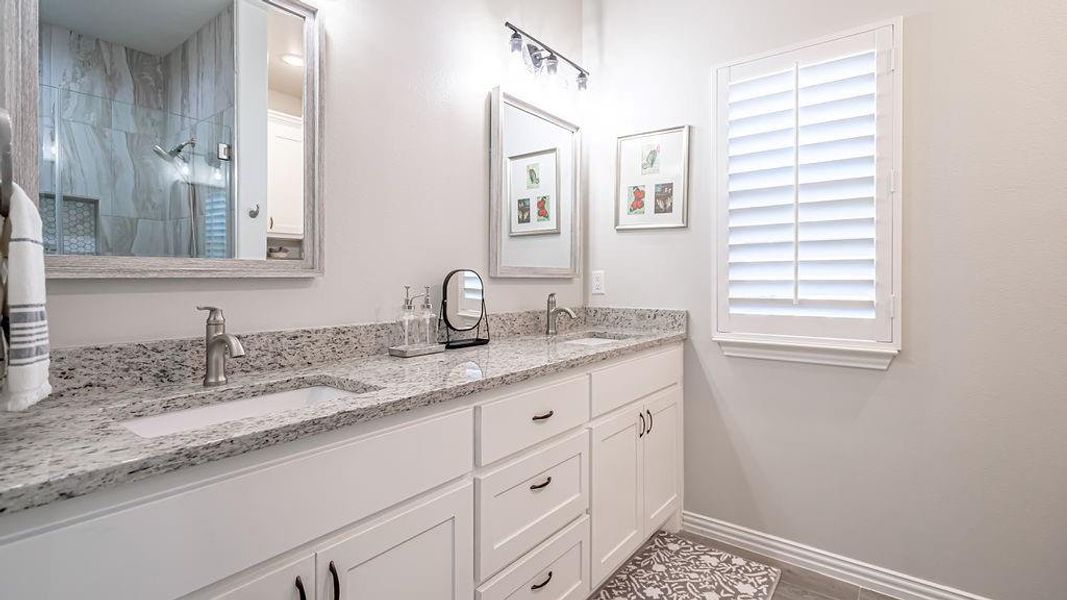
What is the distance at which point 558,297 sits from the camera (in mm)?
2533

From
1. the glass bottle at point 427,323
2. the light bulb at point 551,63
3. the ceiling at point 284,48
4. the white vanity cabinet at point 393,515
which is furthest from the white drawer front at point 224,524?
the light bulb at point 551,63

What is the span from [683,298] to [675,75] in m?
1.04

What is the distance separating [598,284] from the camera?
2658 mm

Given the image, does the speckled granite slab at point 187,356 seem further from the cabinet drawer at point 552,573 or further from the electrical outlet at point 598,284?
the electrical outlet at point 598,284

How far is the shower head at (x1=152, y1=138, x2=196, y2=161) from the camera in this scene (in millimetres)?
1193

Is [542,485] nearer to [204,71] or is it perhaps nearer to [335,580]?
[335,580]

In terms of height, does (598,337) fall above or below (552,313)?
below

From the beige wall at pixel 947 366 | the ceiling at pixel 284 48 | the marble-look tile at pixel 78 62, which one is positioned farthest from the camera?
the beige wall at pixel 947 366

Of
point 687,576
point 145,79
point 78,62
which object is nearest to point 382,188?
point 145,79

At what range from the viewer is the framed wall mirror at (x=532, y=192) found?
2.12 metres

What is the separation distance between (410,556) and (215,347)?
66cm

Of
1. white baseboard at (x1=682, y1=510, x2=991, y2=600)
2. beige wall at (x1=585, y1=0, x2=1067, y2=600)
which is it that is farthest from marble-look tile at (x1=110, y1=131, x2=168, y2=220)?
Result: white baseboard at (x1=682, y1=510, x2=991, y2=600)

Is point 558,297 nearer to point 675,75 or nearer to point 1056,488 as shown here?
point 675,75

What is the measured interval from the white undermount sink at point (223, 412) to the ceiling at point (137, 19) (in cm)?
83
